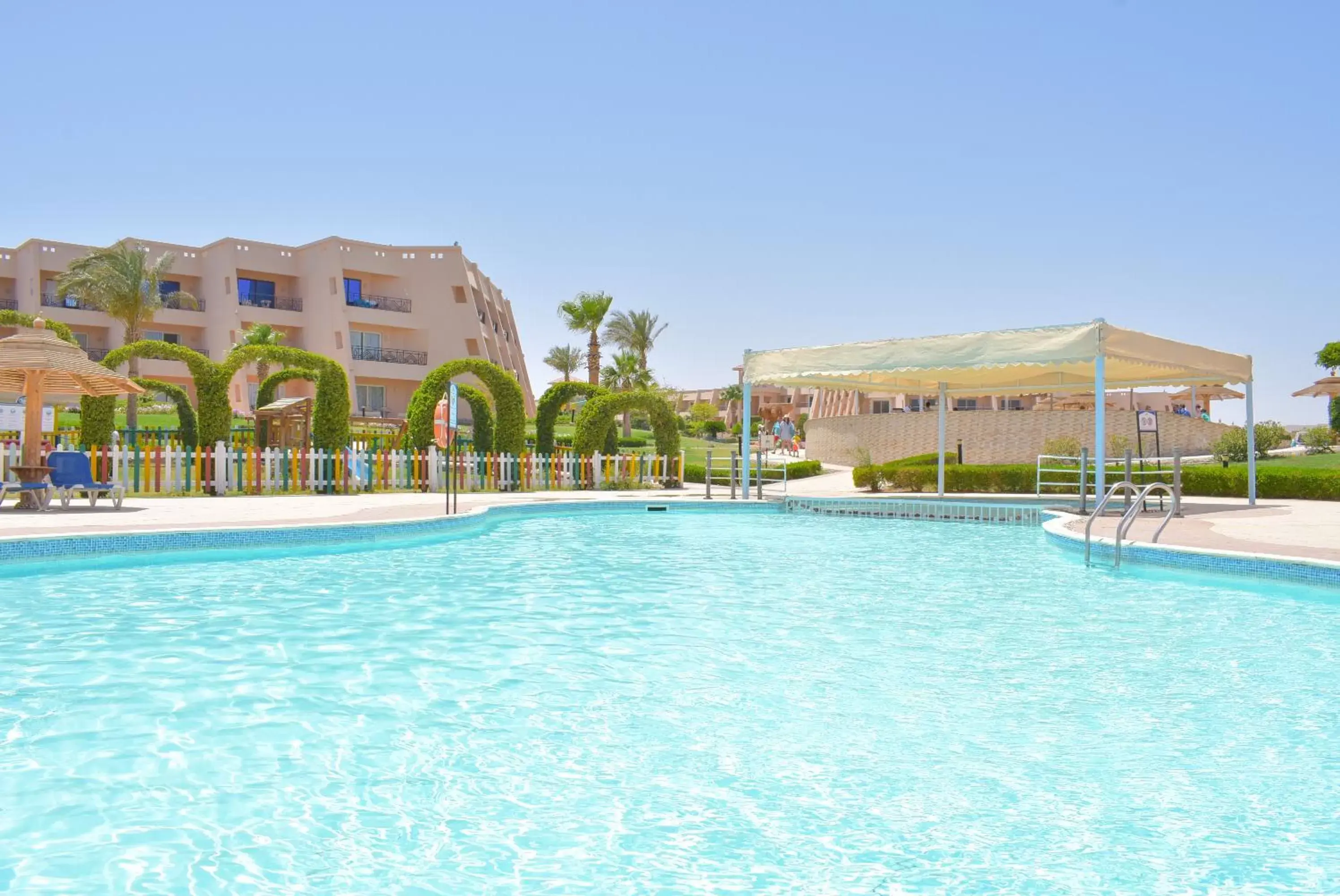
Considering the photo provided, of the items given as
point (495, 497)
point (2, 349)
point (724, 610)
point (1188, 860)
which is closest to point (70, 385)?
point (2, 349)

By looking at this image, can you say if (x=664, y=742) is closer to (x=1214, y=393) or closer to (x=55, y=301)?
(x=1214, y=393)

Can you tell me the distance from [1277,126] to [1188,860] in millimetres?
19359

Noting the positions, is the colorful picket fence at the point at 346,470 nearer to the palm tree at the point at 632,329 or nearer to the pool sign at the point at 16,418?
the pool sign at the point at 16,418

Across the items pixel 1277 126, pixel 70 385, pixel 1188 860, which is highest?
pixel 1277 126

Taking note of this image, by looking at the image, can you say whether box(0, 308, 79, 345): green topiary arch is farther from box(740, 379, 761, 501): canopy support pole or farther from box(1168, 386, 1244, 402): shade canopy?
box(1168, 386, 1244, 402): shade canopy

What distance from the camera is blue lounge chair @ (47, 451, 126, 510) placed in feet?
44.3

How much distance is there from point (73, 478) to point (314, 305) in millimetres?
38420

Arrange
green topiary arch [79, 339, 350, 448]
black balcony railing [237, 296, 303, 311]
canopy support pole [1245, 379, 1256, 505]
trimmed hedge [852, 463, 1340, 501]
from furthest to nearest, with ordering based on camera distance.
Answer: black balcony railing [237, 296, 303, 311], trimmed hedge [852, 463, 1340, 501], green topiary arch [79, 339, 350, 448], canopy support pole [1245, 379, 1256, 505]

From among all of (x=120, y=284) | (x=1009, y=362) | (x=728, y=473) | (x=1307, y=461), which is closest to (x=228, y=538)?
(x=1009, y=362)

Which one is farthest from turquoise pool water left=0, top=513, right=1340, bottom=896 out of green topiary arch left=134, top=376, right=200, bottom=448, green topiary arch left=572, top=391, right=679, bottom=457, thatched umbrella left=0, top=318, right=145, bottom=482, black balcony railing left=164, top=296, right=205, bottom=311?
black balcony railing left=164, top=296, right=205, bottom=311

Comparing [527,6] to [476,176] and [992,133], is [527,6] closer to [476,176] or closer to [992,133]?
[476,176]

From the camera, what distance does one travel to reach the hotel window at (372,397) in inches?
1983

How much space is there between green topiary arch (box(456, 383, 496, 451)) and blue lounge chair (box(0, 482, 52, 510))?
8.31 m

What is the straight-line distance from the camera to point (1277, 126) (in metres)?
17.4
